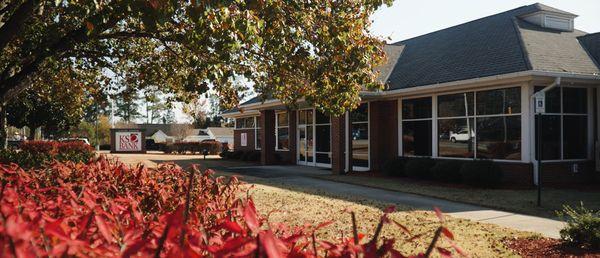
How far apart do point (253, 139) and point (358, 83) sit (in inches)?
893

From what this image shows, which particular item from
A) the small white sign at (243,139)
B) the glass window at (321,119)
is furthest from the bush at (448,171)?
the small white sign at (243,139)

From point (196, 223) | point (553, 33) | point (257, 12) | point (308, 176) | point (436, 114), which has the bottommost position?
point (308, 176)

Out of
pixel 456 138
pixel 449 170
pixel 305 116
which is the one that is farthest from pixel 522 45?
pixel 305 116

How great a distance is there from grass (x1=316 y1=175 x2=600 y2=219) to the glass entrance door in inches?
323

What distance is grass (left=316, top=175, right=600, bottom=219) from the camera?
11091mm

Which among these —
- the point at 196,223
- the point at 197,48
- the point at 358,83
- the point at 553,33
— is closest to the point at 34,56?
the point at 197,48

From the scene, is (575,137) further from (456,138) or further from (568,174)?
(456,138)

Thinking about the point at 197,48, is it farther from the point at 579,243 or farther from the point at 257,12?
→ the point at 579,243

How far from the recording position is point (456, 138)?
17.1m

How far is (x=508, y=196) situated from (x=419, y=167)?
4460mm

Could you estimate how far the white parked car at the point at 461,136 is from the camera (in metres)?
16.7

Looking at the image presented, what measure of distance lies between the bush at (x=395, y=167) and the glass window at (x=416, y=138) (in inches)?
29.5

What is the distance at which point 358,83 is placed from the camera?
937 cm

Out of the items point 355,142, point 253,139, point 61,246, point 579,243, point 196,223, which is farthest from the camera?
point 253,139
